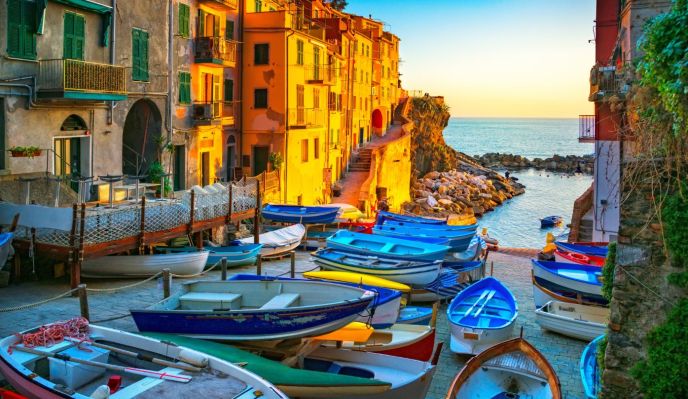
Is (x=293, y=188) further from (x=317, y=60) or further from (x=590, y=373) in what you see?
(x=590, y=373)

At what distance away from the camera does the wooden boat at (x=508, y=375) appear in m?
12.2

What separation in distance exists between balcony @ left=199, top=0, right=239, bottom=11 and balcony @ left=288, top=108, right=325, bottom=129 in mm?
6712

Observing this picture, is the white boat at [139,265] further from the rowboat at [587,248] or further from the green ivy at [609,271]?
the rowboat at [587,248]

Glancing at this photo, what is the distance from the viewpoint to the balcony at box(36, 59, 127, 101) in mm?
21609

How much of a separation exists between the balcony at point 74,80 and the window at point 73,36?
1176 mm

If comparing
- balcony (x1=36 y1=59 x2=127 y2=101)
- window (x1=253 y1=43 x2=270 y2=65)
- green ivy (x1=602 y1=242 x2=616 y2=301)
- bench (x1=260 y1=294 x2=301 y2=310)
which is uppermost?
window (x1=253 y1=43 x2=270 y2=65)

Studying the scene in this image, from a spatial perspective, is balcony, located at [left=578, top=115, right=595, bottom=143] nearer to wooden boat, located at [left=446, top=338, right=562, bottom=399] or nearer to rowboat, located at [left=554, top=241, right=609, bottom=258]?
rowboat, located at [left=554, top=241, right=609, bottom=258]

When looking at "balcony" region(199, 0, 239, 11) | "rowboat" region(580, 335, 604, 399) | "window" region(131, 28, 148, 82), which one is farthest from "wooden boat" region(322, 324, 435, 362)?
"balcony" region(199, 0, 239, 11)

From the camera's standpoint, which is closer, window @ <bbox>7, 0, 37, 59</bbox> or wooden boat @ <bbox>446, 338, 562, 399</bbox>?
wooden boat @ <bbox>446, 338, 562, 399</bbox>

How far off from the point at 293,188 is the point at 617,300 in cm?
3210

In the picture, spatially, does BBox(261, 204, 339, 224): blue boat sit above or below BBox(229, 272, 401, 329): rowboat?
above

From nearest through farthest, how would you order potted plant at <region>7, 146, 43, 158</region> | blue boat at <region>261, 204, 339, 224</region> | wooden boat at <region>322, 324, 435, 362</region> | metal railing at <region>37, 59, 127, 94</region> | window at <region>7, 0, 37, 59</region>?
wooden boat at <region>322, 324, 435, 362</region> → potted plant at <region>7, 146, 43, 158</region> → window at <region>7, 0, 37, 59</region> → metal railing at <region>37, 59, 127, 94</region> → blue boat at <region>261, 204, 339, 224</region>

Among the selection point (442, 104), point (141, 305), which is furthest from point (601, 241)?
point (442, 104)

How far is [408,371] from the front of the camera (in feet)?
43.6
